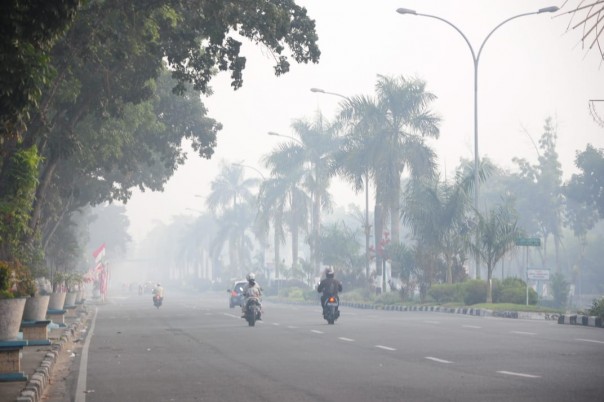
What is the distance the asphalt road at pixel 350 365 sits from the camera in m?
12.2

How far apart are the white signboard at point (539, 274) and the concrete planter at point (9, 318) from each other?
92.0 feet

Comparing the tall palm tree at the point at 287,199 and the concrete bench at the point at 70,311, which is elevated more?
the tall palm tree at the point at 287,199

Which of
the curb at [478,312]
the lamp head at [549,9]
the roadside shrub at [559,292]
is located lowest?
the curb at [478,312]

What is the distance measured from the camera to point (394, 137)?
60.0 metres

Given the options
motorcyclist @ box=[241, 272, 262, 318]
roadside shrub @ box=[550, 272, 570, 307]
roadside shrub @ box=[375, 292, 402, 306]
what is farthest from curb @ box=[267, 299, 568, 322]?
roadside shrub @ box=[550, 272, 570, 307]

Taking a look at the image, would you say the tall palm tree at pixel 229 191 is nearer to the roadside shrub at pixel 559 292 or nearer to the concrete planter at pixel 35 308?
the roadside shrub at pixel 559 292

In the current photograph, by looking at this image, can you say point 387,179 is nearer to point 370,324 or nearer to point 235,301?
point 235,301

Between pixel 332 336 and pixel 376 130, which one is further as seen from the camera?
pixel 376 130

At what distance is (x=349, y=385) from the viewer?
13062 mm

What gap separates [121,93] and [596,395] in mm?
20125

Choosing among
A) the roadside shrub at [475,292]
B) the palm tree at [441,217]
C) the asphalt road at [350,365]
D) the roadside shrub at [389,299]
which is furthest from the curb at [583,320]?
the roadside shrub at [389,299]

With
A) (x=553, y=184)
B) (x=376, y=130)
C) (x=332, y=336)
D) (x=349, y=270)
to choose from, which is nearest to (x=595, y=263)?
(x=553, y=184)

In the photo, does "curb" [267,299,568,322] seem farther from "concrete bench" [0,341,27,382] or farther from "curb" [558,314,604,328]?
"concrete bench" [0,341,27,382]

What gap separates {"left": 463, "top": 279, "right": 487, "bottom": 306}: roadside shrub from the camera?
44.1 m
